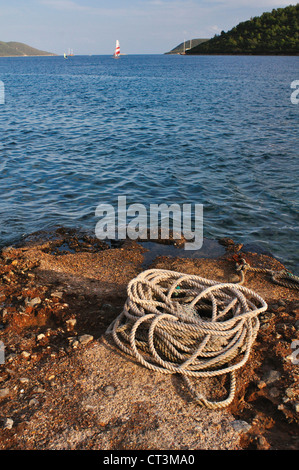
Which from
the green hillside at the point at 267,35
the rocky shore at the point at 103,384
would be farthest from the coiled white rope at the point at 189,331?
the green hillside at the point at 267,35

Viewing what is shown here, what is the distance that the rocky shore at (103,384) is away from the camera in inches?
109

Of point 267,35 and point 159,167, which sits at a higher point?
point 267,35

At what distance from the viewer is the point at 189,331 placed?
11.7 ft

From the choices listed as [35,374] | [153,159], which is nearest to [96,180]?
[153,159]

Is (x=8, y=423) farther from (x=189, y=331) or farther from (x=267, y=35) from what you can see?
(x=267, y=35)

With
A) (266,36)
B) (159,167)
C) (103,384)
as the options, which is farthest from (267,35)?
(103,384)

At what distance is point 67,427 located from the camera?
2.84 metres

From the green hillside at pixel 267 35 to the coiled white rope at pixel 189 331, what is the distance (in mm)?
106376

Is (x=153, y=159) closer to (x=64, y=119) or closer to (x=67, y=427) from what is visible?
(x=64, y=119)

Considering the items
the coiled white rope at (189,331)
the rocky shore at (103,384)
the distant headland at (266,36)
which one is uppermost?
the distant headland at (266,36)

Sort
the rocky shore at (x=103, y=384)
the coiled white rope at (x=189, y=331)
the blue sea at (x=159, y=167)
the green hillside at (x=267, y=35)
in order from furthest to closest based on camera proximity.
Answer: the green hillside at (x=267, y=35), the blue sea at (x=159, y=167), the coiled white rope at (x=189, y=331), the rocky shore at (x=103, y=384)

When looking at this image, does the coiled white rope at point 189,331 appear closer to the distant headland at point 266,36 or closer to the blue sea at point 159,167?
the blue sea at point 159,167

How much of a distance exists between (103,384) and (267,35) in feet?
395

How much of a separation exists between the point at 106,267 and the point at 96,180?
18.2 feet
